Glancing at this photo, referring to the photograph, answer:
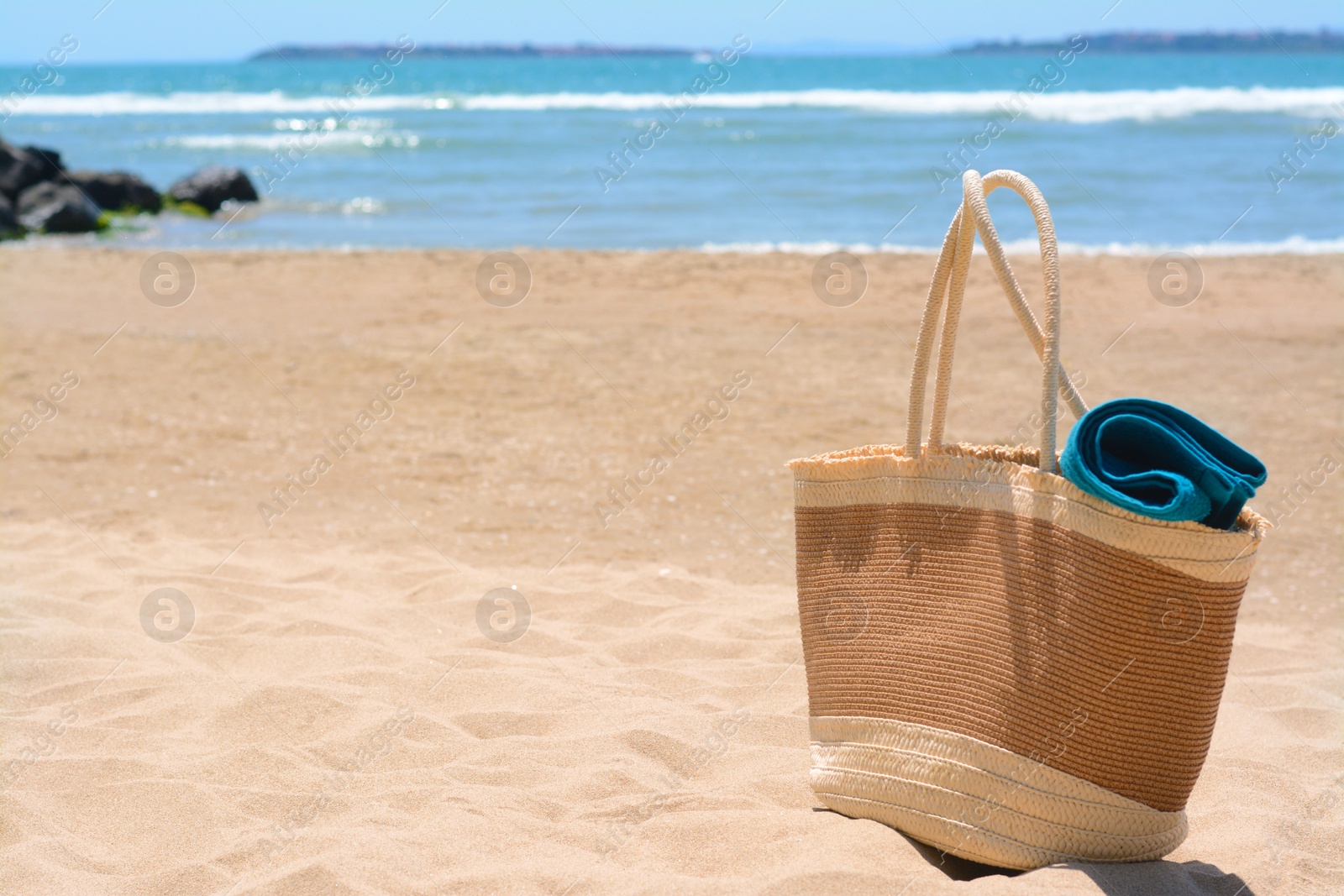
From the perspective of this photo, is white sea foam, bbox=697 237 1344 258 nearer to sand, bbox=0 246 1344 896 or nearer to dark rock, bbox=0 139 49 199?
sand, bbox=0 246 1344 896

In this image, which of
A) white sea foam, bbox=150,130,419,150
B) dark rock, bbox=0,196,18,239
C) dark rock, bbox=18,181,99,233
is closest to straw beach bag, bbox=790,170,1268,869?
dark rock, bbox=0,196,18,239

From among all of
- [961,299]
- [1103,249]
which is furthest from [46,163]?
[961,299]

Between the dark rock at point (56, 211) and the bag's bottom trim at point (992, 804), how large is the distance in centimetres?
1654

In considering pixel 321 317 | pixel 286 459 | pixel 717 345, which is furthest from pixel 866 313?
pixel 286 459

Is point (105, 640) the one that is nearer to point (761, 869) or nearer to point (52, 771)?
point (52, 771)

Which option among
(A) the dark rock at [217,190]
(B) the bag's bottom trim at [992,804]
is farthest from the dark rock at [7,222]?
(B) the bag's bottom trim at [992,804]

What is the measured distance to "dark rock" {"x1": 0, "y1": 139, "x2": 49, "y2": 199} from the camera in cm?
1680

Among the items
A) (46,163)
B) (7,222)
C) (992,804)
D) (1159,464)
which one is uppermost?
(1159,464)

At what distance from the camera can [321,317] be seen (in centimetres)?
909

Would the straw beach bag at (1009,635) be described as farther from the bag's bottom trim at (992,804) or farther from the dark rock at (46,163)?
the dark rock at (46,163)

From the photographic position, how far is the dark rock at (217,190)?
1880 centimetres

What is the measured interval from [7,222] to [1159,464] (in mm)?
16672

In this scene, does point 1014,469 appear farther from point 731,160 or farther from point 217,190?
point 731,160

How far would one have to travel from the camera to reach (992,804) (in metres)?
2.16
